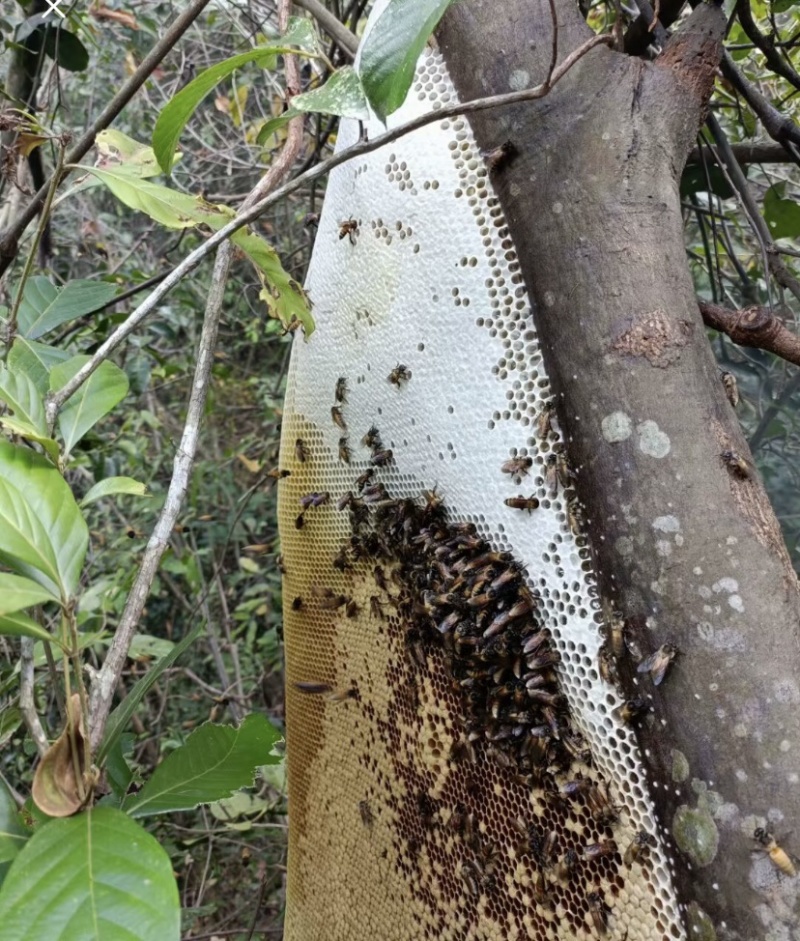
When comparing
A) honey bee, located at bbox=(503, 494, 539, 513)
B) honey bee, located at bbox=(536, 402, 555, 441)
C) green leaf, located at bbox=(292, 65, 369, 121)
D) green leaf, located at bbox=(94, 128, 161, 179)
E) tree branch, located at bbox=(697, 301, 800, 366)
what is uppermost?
green leaf, located at bbox=(292, 65, 369, 121)

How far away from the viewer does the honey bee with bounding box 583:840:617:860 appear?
823mm

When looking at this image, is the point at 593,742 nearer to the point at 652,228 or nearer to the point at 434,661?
the point at 434,661

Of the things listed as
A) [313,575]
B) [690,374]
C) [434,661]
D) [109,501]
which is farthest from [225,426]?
[690,374]

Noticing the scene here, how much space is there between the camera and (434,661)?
1064 mm

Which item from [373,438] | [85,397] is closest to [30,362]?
[85,397]

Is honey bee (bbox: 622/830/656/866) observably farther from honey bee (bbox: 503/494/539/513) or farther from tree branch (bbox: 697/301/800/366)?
tree branch (bbox: 697/301/800/366)

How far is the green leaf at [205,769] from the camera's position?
85cm

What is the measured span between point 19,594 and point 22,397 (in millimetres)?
326

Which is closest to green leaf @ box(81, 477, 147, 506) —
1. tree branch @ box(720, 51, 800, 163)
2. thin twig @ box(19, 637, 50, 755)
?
thin twig @ box(19, 637, 50, 755)

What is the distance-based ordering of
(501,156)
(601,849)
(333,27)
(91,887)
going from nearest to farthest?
(91,887) < (601,849) < (501,156) < (333,27)

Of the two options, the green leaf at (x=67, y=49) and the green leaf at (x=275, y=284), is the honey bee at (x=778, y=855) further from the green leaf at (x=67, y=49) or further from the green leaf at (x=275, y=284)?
the green leaf at (x=67, y=49)

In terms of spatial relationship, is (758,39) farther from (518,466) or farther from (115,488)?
(115,488)

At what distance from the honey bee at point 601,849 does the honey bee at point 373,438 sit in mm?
627

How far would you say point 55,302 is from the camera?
4.31 ft
